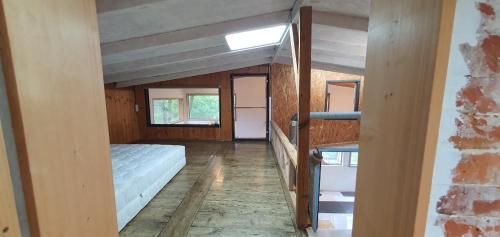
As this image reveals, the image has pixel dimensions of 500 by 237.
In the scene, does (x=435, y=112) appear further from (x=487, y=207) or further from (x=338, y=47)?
(x=338, y=47)

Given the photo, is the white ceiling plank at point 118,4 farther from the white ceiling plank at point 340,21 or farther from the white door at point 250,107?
the white door at point 250,107

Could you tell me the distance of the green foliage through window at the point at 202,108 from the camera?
28.5ft

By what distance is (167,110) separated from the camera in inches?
331

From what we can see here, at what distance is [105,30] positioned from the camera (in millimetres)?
2102

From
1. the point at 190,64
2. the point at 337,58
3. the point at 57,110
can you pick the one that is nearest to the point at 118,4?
the point at 57,110

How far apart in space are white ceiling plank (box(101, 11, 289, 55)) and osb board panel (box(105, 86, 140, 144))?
3480mm

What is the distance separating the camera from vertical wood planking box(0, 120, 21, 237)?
416mm

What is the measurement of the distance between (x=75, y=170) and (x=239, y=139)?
605cm

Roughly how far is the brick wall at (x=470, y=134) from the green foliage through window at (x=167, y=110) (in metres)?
7.91

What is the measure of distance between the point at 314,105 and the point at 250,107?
1.88 m

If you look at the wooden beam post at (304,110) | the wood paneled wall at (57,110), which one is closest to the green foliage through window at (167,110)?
the wooden beam post at (304,110)

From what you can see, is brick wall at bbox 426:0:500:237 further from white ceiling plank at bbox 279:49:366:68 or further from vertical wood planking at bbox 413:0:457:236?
white ceiling plank at bbox 279:49:366:68

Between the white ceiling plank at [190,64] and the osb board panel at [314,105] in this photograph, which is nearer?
the white ceiling plank at [190,64]

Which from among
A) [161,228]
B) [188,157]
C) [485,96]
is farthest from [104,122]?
[188,157]
